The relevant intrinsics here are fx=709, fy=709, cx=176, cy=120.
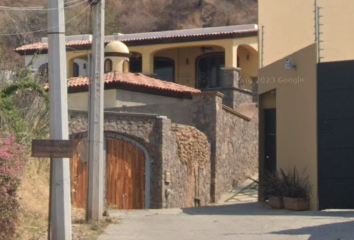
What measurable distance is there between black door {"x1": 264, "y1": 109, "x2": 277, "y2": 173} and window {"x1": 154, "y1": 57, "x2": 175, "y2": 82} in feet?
60.5

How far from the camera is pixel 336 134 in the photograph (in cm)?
1614

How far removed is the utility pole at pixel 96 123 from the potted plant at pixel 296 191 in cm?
486

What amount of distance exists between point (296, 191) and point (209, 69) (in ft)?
71.8

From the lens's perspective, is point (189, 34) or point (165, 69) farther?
point (165, 69)

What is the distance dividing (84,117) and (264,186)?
576 cm

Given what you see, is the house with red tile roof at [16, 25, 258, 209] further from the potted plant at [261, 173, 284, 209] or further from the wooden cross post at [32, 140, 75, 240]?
the wooden cross post at [32, 140, 75, 240]

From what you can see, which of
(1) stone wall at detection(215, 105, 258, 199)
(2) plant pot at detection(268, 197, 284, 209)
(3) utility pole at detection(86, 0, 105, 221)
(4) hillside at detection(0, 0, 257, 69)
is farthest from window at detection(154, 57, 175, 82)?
(3) utility pole at detection(86, 0, 105, 221)

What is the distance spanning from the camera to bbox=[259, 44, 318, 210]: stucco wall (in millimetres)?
16562

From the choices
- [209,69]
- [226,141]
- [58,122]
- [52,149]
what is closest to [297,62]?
[58,122]

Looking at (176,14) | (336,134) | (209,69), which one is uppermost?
(176,14)

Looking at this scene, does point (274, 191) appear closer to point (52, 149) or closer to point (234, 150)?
point (52, 149)

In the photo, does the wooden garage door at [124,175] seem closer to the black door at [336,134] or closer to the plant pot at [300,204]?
the plant pot at [300,204]

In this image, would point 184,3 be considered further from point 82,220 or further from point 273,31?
point 82,220

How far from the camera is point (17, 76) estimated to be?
62.1 feet
